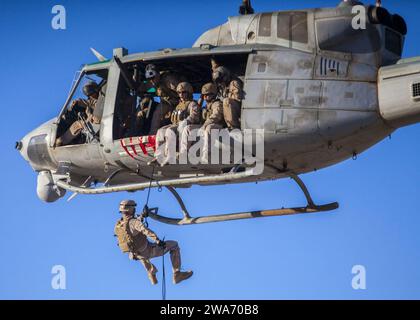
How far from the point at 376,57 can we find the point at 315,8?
154 cm

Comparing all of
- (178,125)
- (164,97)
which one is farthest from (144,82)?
(178,125)

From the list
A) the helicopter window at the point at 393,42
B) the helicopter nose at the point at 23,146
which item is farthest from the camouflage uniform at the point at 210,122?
the helicopter nose at the point at 23,146

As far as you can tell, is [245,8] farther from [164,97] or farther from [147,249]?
[147,249]

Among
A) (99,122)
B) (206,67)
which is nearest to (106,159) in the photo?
(99,122)

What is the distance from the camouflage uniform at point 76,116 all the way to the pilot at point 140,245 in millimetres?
1915

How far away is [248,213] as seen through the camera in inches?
853

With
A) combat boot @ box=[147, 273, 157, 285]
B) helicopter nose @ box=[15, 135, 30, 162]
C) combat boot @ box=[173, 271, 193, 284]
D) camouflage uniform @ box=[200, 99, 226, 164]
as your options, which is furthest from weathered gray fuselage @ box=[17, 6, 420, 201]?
helicopter nose @ box=[15, 135, 30, 162]

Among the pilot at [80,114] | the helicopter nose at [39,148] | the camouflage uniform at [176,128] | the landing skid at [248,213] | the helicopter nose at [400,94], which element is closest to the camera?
the helicopter nose at [400,94]

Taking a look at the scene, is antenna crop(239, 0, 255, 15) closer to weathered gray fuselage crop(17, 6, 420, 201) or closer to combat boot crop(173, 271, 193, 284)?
weathered gray fuselage crop(17, 6, 420, 201)

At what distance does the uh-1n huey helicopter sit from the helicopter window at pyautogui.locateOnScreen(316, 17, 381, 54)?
2 centimetres

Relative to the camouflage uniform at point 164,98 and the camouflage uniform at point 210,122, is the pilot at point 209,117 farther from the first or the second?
the camouflage uniform at point 164,98

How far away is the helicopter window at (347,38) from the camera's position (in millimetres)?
19672

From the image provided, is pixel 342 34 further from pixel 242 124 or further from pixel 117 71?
pixel 117 71

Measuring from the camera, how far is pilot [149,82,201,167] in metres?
20.5
